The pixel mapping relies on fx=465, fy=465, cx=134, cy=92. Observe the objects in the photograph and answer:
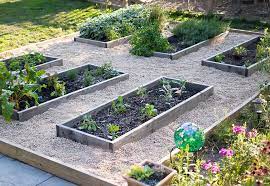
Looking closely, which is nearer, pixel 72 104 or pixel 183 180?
pixel 183 180

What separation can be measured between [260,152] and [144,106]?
2578mm

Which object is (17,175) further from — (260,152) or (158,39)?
(158,39)

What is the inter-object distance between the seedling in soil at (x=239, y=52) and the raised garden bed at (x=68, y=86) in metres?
2.29

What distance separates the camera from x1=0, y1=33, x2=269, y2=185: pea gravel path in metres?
5.50

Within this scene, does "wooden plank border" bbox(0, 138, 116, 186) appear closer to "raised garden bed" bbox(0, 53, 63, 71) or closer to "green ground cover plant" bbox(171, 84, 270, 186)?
"green ground cover plant" bbox(171, 84, 270, 186)

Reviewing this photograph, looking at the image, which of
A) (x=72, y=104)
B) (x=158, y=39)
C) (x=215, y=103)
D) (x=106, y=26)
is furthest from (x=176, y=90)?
(x=106, y=26)

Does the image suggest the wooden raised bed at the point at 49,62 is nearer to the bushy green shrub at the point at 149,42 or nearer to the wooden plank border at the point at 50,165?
the bushy green shrub at the point at 149,42

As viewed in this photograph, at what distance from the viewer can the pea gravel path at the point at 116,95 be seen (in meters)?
5.50

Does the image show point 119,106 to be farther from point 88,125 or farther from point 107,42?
point 107,42

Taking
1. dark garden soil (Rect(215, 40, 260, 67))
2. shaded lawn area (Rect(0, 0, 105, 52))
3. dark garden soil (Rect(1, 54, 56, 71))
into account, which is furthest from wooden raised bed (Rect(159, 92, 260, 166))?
shaded lawn area (Rect(0, 0, 105, 52))

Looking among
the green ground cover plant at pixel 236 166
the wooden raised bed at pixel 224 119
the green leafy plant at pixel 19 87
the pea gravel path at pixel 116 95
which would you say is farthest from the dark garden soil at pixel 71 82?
the green ground cover plant at pixel 236 166

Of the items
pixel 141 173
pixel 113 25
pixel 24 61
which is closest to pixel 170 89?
pixel 141 173

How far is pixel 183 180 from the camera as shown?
4426 millimetres

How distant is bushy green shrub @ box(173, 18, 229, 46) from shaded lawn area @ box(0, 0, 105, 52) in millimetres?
2790
